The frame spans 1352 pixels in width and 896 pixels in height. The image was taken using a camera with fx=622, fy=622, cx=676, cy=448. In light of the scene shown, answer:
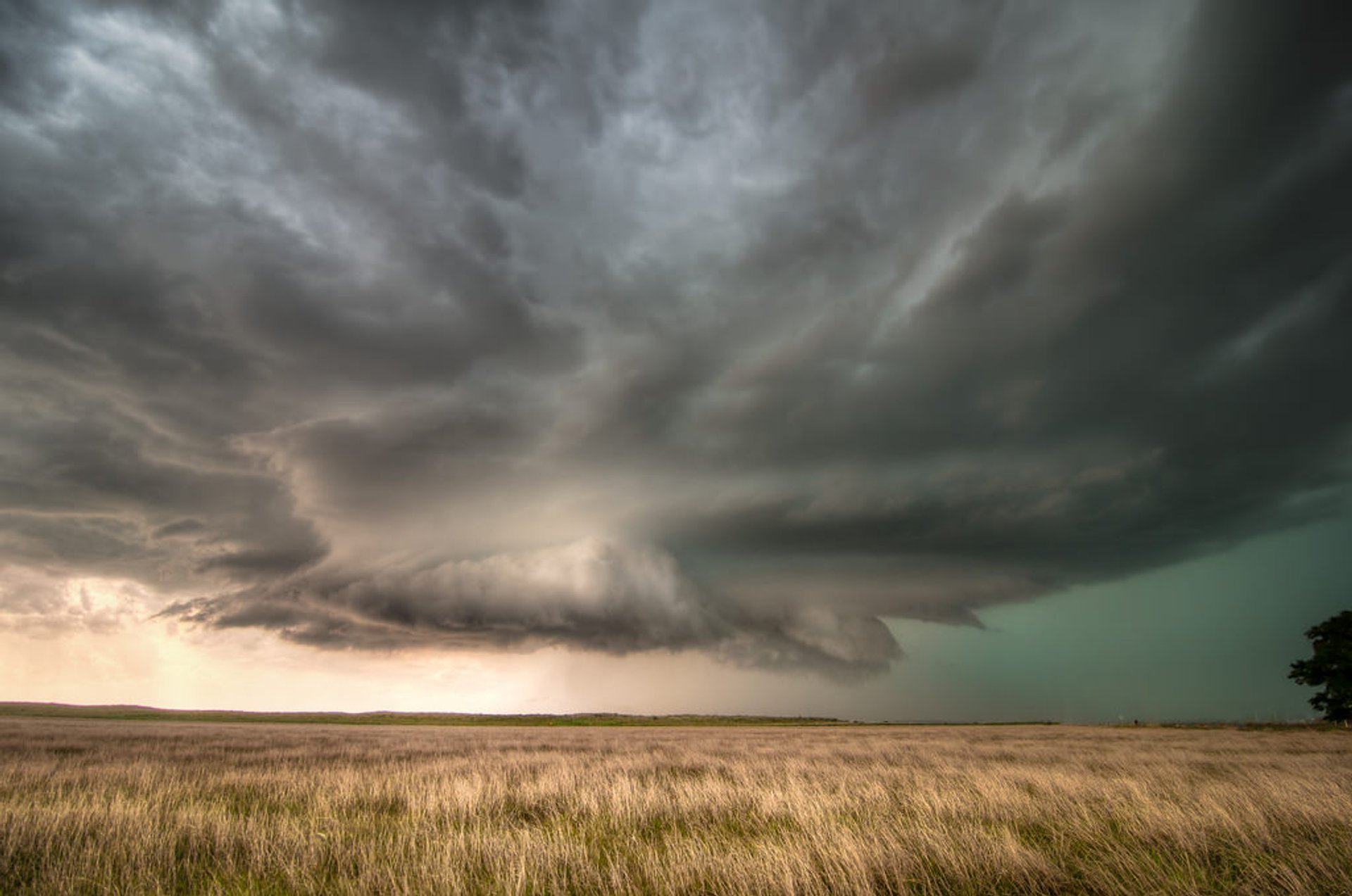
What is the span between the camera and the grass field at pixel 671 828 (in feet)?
25.2

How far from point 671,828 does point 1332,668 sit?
8674 centimetres

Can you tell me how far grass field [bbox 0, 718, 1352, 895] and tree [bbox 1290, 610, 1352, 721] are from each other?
62855mm

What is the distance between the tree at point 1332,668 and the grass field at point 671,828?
206 ft

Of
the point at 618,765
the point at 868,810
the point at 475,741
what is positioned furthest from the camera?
the point at 475,741

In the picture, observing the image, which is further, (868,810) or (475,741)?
(475,741)

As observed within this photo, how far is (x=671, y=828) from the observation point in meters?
11.7

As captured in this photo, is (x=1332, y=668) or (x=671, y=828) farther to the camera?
(x=1332, y=668)

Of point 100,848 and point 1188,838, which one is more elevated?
point 100,848

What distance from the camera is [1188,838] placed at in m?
9.77

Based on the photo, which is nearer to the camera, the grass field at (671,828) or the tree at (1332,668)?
the grass field at (671,828)

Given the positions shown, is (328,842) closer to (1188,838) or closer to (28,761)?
(1188,838)

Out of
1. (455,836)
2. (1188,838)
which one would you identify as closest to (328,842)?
(455,836)

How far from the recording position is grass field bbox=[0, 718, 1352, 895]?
767 cm

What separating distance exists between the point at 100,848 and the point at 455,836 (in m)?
4.90
